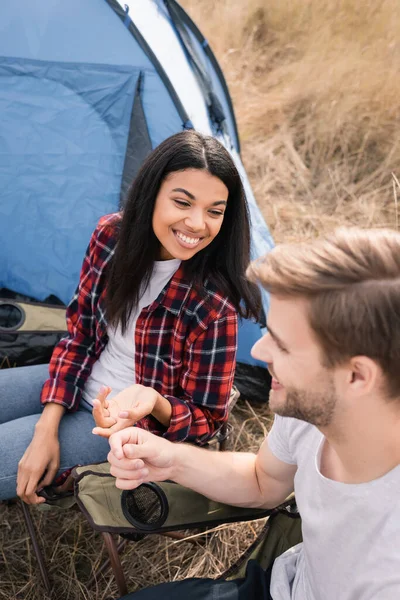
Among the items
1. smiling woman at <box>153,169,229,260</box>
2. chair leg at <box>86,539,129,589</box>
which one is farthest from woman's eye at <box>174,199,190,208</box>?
chair leg at <box>86,539,129,589</box>

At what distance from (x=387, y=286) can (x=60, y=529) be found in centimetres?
158

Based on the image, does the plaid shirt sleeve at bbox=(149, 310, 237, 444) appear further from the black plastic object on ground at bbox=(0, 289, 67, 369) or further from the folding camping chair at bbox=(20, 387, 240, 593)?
the black plastic object on ground at bbox=(0, 289, 67, 369)

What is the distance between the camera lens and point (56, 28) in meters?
2.58

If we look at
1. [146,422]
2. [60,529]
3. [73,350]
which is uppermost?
[73,350]

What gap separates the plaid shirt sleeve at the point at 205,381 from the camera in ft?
5.63

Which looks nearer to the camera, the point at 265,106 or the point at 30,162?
the point at 30,162

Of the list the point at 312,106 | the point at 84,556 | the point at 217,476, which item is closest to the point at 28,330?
the point at 84,556

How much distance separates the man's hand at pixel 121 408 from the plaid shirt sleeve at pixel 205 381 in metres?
0.11

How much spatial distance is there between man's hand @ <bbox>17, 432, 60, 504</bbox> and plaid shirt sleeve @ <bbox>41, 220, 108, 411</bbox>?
16 cm

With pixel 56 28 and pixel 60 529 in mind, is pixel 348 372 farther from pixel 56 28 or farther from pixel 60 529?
pixel 56 28

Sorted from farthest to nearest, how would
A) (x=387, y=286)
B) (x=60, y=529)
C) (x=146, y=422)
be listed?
(x=60, y=529)
(x=146, y=422)
(x=387, y=286)

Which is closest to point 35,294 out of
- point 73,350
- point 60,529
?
point 73,350

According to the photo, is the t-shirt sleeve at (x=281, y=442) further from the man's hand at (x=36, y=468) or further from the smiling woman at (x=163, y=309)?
the man's hand at (x=36, y=468)

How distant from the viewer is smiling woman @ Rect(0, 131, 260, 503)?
1.67 meters
